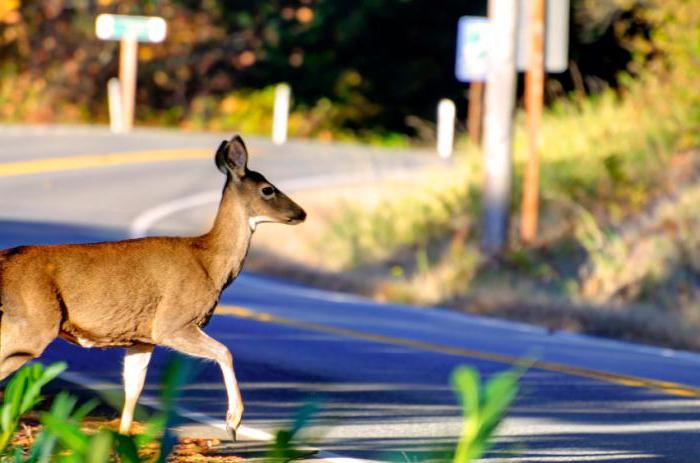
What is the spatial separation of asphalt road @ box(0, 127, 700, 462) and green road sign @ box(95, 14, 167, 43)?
19.5 metres

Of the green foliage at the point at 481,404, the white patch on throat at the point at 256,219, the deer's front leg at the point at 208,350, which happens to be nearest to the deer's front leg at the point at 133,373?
the deer's front leg at the point at 208,350

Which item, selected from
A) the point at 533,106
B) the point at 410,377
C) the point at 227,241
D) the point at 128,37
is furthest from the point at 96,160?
the point at 227,241

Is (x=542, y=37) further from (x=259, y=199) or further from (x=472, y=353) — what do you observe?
(x=259, y=199)

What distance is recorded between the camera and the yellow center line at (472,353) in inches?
494

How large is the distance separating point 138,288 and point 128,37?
36357 mm

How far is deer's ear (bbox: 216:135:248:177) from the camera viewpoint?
27.1ft

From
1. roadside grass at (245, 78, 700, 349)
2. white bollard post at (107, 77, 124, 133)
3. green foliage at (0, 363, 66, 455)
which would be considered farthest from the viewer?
white bollard post at (107, 77, 124, 133)

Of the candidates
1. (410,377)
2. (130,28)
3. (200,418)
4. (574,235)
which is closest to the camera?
(200,418)

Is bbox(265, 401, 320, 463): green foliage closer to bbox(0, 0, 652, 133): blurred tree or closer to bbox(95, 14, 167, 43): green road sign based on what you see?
bbox(95, 14, 167, 43): green road sign

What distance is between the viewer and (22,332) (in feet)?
25.0

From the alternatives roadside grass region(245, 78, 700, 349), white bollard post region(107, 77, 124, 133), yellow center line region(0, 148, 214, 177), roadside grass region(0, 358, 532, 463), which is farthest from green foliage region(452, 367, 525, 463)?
white bollard post region(107, 77, 124, 133)

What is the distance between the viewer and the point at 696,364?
47.0ft

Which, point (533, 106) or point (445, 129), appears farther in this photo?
point (445, 129)

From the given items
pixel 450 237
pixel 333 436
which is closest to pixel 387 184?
pixel 450 237
